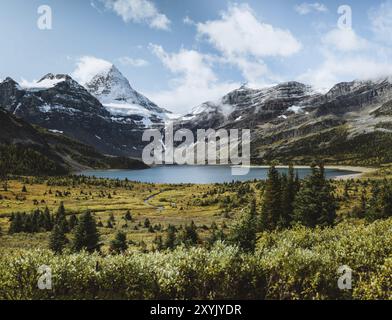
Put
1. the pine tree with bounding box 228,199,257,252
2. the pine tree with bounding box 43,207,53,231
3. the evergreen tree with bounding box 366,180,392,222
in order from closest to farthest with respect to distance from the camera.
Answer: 1. the pine tree with bounding box 228,199,257,252
2. the evergreen tree with bounding box 366,180,392,222
3. the pine tree with bounding box 43,207,53,231

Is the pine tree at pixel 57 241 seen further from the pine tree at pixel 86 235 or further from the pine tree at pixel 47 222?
the pine tree at pixel 47 222

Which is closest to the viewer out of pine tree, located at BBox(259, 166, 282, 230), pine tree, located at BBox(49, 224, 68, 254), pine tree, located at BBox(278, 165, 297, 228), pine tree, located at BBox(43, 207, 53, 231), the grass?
pine tree, located at BBox(49, 224, 68, 254)

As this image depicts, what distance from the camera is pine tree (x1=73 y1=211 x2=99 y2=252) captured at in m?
64.1

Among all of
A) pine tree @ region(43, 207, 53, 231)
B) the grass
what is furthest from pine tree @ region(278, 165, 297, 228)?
pine tree @ region(43, 207, 53, 231)

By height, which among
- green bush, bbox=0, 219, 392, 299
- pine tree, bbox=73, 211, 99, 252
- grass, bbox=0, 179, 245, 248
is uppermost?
green bush, bbox=0, 219, 392, 299

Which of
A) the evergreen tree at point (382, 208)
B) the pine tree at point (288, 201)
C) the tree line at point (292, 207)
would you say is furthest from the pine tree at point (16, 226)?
the evergreen tree at point (382, 208)

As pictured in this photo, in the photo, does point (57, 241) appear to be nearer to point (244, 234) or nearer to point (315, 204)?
point (244, 234)

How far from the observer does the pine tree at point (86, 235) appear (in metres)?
64.1

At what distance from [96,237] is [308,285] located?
4509 centimetres

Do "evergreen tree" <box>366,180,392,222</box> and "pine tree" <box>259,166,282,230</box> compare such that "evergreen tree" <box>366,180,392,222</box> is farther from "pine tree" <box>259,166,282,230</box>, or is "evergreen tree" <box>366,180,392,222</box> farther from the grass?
the grass

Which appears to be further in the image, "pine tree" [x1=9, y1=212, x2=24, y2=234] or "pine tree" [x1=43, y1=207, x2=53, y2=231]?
"pine tree" [x1=43, y1=207, x2=53, y2=231]

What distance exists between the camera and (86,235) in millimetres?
64500

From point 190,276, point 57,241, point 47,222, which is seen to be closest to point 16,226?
point 47,222
